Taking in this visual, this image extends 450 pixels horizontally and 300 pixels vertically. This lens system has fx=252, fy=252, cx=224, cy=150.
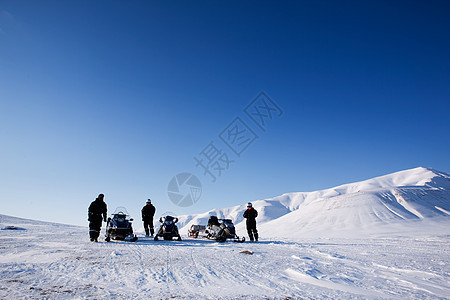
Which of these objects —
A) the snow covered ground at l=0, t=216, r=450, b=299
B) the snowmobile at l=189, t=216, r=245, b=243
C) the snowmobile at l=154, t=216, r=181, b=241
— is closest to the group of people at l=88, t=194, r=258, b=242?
the snowmobile at l=189, t=216, r=245, b=243

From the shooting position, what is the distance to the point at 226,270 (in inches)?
207

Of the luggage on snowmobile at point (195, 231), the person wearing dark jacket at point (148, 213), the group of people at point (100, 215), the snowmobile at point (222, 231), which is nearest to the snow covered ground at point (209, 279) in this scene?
the group of people at point (100, 215)

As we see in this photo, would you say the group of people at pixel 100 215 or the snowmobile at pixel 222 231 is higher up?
the group of people at pixel 100 215

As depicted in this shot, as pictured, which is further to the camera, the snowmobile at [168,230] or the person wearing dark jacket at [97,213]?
the snowmobile at [168,230]

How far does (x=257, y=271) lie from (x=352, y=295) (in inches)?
76.4

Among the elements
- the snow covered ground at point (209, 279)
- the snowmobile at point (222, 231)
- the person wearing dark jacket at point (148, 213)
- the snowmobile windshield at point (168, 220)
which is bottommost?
the snow covered ground at point (209, 279)

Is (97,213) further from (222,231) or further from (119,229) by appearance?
(222,231)

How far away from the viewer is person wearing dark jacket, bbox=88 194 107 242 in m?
11.8

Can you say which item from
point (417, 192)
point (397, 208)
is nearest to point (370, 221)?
point (397, 208)

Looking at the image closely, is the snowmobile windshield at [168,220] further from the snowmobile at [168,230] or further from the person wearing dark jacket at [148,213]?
the person wearing dark jacket at [148,213]

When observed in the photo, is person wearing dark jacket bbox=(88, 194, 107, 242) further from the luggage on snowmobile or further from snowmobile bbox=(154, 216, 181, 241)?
the luggage on snowmobile

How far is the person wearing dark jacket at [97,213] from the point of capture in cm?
1180

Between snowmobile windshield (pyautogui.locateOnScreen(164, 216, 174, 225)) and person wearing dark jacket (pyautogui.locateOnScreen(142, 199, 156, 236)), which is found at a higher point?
person wearing dark jacket (pyautogui.locateOnScreen(142, 199, 156, 236))

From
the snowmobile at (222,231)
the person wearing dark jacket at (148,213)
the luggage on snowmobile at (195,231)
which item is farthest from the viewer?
the luggage on snowmobile at (195,231)
